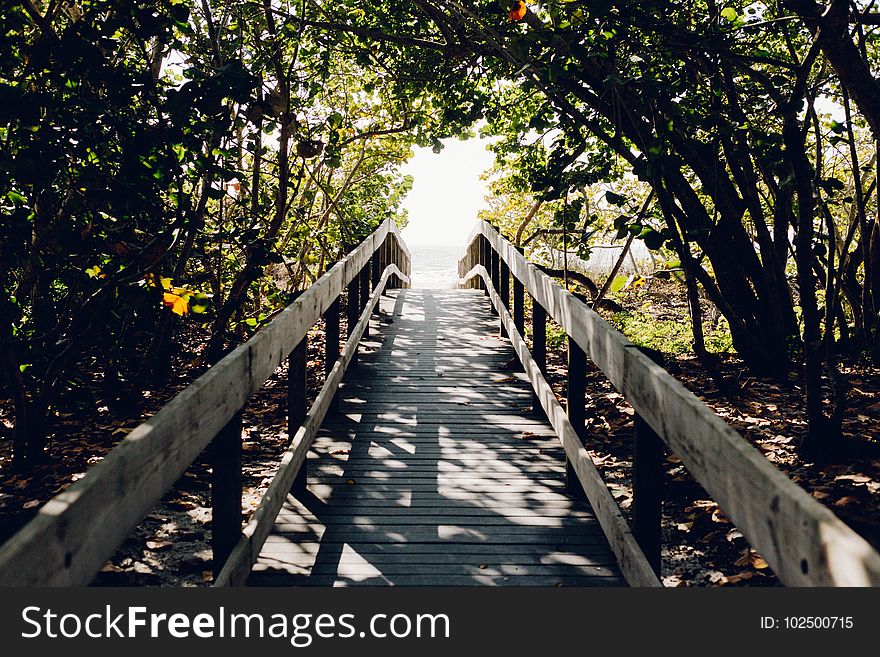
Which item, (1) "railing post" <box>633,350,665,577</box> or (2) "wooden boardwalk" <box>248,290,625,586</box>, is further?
(2) "wooden boardwalk" <box>248,290,625,586</box>

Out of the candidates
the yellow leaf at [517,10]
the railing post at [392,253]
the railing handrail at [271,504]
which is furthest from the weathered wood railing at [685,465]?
the railing post at [392,253]

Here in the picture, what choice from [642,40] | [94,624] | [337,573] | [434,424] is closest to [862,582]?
[94,624]

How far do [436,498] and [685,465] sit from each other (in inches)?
81.8

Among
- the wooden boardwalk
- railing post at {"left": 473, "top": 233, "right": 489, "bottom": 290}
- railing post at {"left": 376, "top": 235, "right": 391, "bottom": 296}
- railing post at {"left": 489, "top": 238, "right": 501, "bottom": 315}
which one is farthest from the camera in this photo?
railing post at {"left": 473, "top": 233, "right": 489, "bottom": 290}

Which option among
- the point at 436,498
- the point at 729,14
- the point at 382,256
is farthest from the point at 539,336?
the point at 382,256

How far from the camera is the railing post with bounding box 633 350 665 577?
8.99 feet

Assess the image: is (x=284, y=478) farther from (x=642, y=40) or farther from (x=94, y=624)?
(x=642, y=40)

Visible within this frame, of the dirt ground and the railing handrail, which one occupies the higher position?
the railing handrail

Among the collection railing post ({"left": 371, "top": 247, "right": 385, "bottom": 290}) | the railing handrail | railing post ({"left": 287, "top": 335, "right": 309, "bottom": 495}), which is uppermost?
railing post ({"left": 371, "top": 247, "right": 385, "bottom": 290})

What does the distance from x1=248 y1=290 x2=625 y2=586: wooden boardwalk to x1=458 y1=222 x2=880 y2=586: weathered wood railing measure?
0.34 m

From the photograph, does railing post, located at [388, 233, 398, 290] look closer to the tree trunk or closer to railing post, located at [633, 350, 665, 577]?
the tree trunk

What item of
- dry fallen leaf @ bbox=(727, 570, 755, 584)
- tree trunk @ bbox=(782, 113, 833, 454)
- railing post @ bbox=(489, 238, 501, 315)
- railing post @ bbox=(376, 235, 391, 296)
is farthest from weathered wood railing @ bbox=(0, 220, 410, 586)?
railing post @ bbox=(376, 235, 391, 296)

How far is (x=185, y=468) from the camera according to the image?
217 centimetres

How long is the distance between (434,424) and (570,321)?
176 cm
